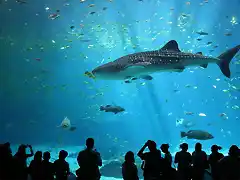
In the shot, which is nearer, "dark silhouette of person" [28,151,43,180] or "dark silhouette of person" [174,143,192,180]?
"dark silhouette of person" [28,151,43,180]

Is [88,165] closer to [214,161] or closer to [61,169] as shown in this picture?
[61,169]

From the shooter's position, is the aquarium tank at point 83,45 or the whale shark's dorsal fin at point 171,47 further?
Answer: the aquarium tank at point 83,45

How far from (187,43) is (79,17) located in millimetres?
13794

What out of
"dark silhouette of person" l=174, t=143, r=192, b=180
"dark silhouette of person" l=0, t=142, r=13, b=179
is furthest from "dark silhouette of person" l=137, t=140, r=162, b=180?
"dark silhouette of person" l=0, t=142, r=13, b=179

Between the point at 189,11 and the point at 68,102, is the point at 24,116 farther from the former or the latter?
the point at 189,11

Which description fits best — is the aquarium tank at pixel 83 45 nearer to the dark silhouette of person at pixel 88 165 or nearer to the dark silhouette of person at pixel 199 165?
the dark silhouette of person at pixel 199 165

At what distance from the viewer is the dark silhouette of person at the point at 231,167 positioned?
3.60 m

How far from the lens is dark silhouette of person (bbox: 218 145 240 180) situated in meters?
3.60

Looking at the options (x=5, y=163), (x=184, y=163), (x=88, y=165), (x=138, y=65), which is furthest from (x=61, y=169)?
(x=138, y=65)

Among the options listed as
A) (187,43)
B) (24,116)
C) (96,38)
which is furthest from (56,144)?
(187,43)

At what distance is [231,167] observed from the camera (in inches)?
143

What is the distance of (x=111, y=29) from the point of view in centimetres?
2388

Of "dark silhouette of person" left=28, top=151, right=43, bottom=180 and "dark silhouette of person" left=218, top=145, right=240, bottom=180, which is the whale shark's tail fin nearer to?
"dark silhouette of person" left=218, top=145, right=240, bottom=180

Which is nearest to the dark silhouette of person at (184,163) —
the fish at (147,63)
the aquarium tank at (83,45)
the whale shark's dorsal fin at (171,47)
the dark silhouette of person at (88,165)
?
the dark silhouette of person at (88,165)
